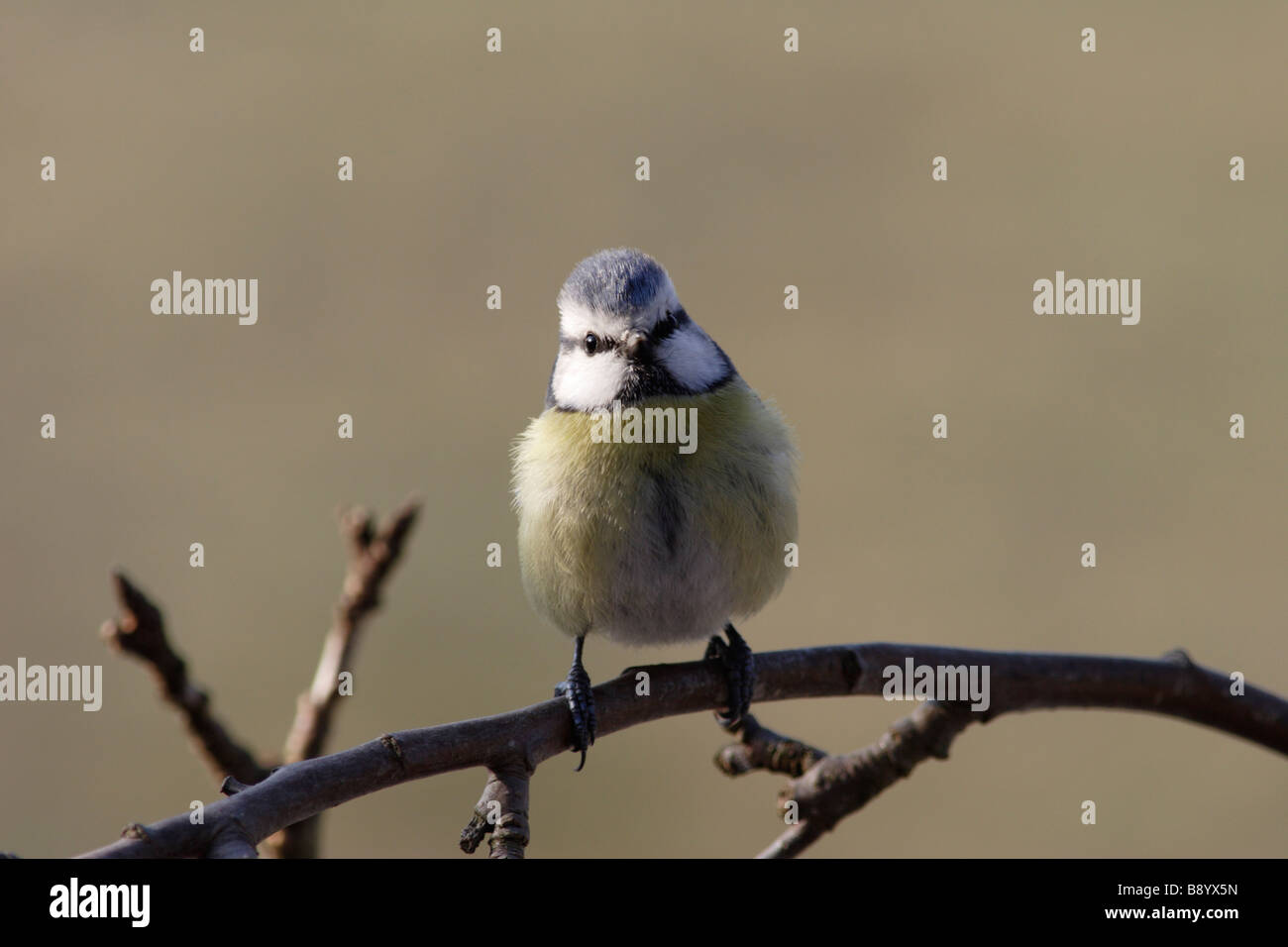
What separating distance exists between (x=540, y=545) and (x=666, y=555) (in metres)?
0.23

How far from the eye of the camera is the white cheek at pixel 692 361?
7.14ft

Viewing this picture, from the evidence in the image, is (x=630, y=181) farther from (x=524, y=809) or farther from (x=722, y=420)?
(x=524, y=809)

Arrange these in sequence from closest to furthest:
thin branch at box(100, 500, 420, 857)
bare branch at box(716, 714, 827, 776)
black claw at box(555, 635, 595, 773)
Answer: black claw at box(555, 635, 595, 773), thin branch at box(100, 500, 420, 857), bare branch at box(716, 714, 827, 776)

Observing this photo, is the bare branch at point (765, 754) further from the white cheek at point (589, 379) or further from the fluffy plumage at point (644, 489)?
the white cheek at point (589, 379)

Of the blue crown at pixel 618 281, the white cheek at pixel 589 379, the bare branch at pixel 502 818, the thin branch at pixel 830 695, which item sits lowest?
the bare branch at pixel 502 818

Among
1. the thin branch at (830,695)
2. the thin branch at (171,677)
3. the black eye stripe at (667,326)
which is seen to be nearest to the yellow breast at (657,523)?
the black eye stripe at (667,326)

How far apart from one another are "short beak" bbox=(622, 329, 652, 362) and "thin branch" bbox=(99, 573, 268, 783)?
35.1 inches

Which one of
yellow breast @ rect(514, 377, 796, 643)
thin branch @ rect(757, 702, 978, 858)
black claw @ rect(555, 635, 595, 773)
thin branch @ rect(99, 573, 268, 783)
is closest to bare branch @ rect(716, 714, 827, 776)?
thin branch @ rect(757, 702, 978, 858)

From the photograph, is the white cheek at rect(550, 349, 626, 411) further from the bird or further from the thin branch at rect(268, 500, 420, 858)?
the thin branch at rect(268, 500, 420, 858)

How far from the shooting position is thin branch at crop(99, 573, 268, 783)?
5.55 feet

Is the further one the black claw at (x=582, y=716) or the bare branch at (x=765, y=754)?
the bare branch at (x=765, y=754)

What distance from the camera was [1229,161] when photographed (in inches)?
204

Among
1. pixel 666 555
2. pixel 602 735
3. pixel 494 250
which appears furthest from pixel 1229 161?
pixel 602 735

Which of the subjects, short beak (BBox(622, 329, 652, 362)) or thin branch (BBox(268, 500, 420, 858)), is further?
short beak (BBox(622, 329, 652, 362))
